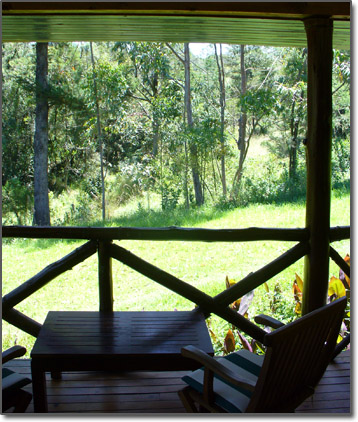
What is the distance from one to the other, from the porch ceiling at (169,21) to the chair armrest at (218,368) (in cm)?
167

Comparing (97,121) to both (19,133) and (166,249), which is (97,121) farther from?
(166,249)

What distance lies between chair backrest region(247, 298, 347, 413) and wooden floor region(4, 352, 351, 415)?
1.44ft

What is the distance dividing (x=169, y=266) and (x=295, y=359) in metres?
6.32

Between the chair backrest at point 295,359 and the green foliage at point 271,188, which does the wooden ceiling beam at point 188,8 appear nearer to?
the chair backrest at point 295,359

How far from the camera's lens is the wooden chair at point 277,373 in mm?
1760

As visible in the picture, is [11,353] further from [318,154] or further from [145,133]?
[145,133]

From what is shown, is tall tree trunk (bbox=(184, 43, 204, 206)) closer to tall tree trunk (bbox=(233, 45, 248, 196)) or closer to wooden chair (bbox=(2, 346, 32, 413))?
tall tree trunk (bbox=(233, 45, 248, 196))

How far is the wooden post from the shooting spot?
111 inches

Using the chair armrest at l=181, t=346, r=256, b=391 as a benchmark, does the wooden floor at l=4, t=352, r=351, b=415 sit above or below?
below

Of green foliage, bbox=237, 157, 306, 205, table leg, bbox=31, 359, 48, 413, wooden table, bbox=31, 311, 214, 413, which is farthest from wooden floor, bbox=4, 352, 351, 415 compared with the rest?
green foliage, bbox=237, 157, 306, 205

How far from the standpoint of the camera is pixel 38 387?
2.20m

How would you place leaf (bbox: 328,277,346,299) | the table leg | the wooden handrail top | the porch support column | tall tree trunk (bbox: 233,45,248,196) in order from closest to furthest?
the table leg < the porch support column < the wooden handrail top < leaf (bbox: 328,277,346,299) < tall tree trunk (bbox: 233,45,248,196)

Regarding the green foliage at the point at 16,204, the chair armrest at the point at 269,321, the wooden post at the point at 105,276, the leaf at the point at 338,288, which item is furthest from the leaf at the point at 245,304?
the green foliage at the point at 16,204

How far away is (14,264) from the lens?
8961 millimetres
